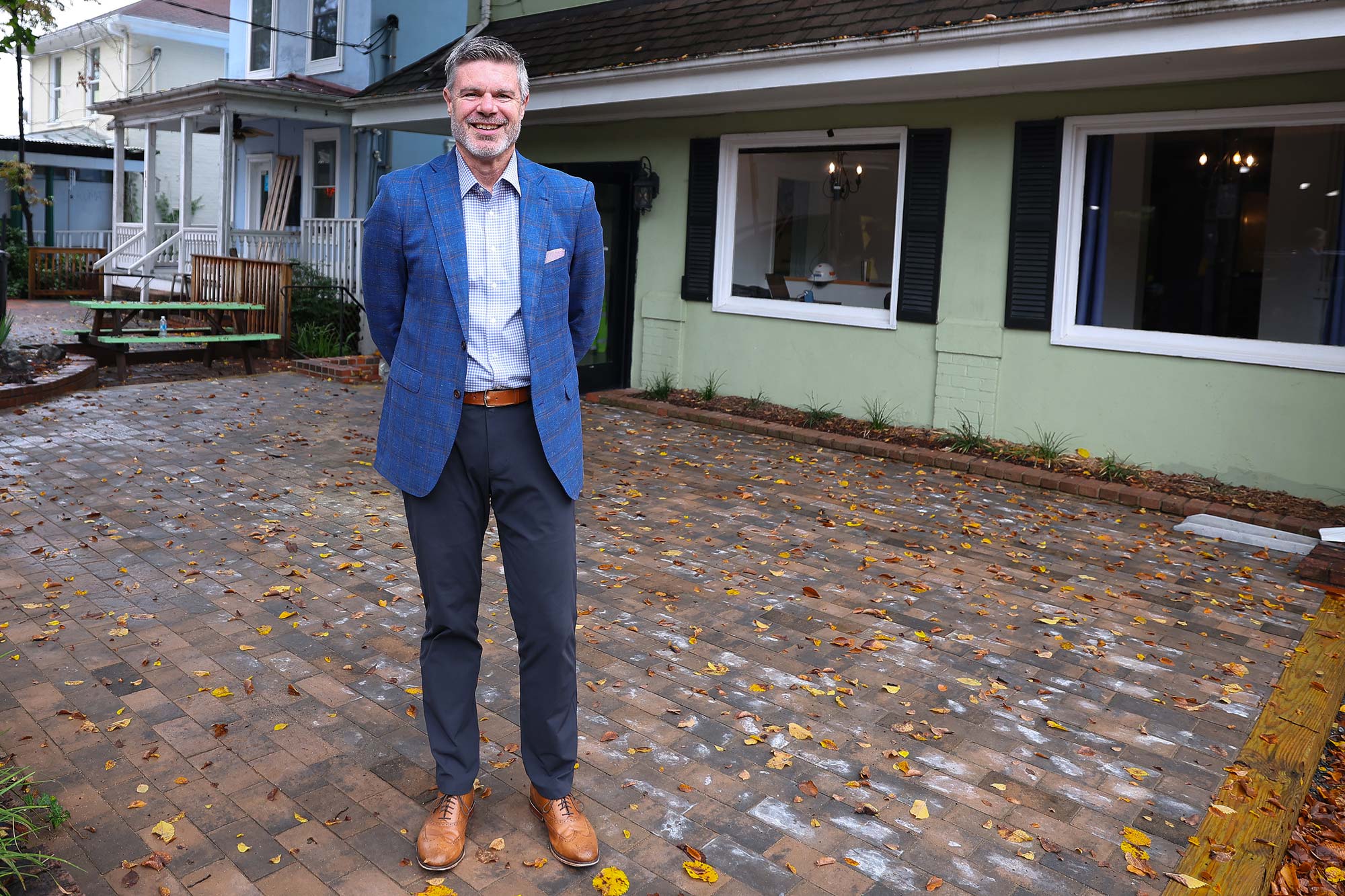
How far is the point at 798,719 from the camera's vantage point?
12.8ft

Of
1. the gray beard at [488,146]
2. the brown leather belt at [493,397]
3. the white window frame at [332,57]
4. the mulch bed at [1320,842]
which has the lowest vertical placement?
the mulch bed at [1320,842]

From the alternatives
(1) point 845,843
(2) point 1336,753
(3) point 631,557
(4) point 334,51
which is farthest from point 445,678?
(4) point 334,51

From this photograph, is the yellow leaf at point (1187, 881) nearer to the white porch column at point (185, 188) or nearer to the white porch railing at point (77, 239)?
the white porch column at point (185, 188)

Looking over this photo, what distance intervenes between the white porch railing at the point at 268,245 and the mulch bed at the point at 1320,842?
44.2ft

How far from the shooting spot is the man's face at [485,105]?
2725 millimetres

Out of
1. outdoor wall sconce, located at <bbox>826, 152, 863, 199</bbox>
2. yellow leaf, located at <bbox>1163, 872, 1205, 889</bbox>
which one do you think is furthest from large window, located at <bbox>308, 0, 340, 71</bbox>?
yellow leaf, located at <bbox>1163, 872, 1205, 889</bbox>

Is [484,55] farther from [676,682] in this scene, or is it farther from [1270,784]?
[1270,784]

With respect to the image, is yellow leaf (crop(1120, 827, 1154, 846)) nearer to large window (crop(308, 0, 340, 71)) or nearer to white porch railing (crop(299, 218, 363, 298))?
white porch railing (crop(299, 218, 363, 298))

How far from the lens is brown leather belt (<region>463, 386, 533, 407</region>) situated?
286 cm

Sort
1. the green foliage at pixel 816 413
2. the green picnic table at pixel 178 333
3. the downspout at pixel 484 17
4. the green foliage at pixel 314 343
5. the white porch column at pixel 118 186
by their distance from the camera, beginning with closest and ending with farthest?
the green foliage at pixel 816 413 < the green picnic table at pixel 178 333 < the green foliage at pixel 314 343 < the downspout at pixel 484 17 < the white porch column at pixel 118 186

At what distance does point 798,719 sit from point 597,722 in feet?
2.38

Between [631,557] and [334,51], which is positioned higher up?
[334,51]

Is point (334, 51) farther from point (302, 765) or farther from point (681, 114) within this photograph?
point (302, 765)

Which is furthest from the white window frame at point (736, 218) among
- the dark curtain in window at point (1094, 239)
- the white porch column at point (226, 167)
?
the white porch column at point (226, 167)
